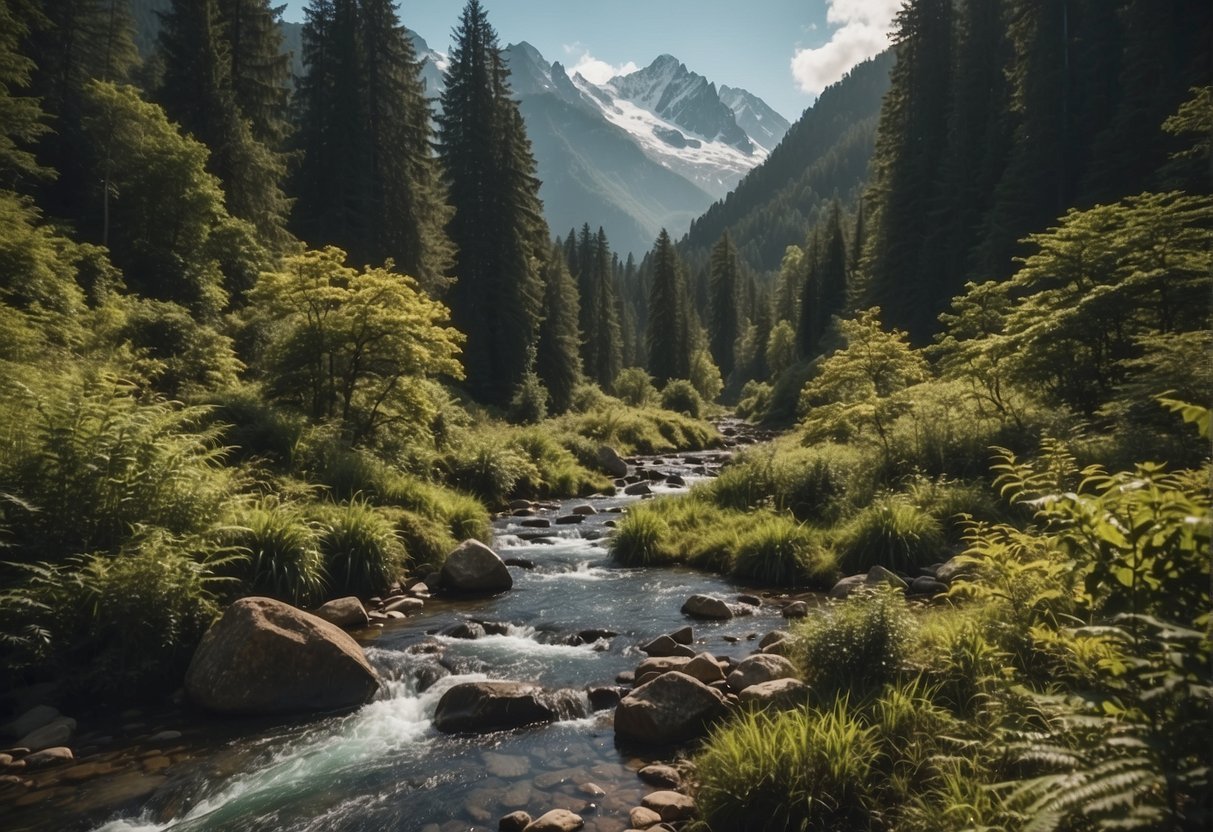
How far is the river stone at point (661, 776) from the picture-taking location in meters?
5.49

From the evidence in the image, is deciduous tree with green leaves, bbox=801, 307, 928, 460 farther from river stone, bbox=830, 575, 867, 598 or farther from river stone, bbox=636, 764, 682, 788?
river stone, bbox=636, 764, 682, 788

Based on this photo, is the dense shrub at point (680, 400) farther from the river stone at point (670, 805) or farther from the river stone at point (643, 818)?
the river stone at point (643, 818)

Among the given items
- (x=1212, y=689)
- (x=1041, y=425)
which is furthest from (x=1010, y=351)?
(x=1212, y=689)

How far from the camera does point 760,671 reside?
6664mm

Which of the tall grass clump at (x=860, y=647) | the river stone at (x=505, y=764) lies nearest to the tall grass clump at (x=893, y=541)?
the tall grass clump at (x=860, y=647)

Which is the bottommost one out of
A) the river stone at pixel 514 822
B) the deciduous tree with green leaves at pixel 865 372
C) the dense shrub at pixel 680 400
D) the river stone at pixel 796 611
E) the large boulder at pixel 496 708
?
the river stone at pixel 514 822

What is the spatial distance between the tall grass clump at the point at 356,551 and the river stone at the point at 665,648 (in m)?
4.54

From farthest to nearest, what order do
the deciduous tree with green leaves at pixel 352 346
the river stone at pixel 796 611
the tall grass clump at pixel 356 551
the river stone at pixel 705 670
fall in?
the deciduous tree with green leaves at pixel 352 346
the tall grass clump at pixel 356 551
the river stone at pixel 796 611
the river stone at pixel 705 670

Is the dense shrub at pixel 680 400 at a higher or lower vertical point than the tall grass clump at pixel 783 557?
higher

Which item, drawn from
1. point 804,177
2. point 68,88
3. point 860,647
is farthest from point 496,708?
point 804,177

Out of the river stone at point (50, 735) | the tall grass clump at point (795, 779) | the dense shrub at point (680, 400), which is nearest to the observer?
the tall grass clump at point (795, 779)

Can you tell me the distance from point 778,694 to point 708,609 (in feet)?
12.9

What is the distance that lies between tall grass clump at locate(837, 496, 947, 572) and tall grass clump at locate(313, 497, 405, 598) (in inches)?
294

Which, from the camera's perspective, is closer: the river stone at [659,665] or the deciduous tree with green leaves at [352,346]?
the river stone at [659,665]
